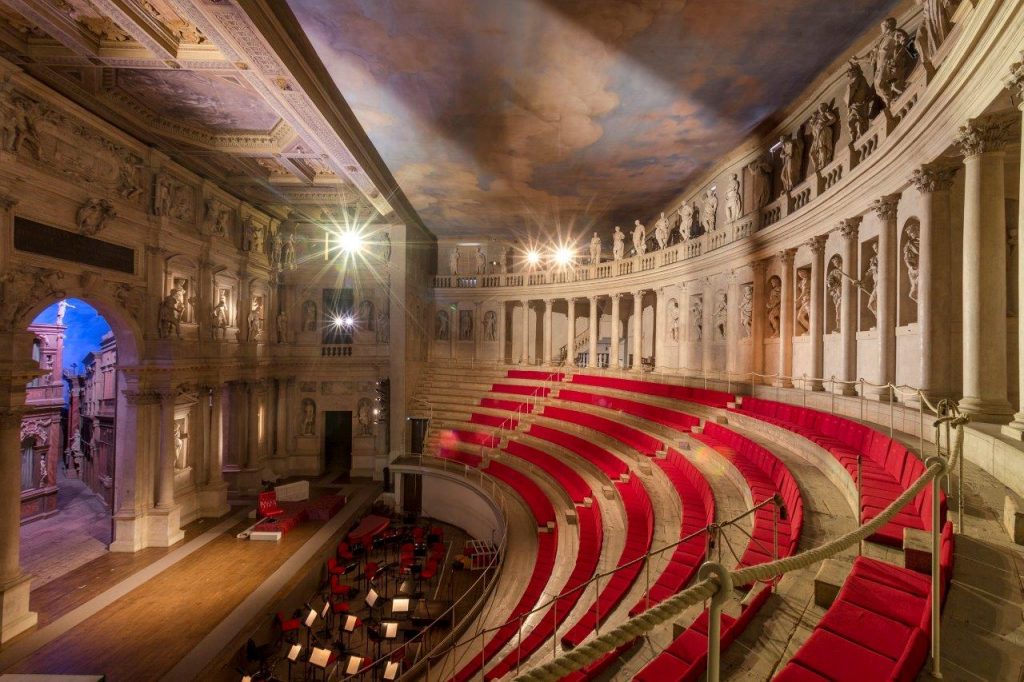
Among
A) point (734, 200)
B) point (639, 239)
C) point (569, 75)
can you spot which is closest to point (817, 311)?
point (734, 200)

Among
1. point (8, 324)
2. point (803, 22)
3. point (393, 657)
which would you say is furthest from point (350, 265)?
point (803, 22)

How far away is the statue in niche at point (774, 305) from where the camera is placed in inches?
571

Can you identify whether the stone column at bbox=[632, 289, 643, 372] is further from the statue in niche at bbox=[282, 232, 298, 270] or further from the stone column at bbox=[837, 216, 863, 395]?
the statue in niche at bbox=[282, 232, 298, 270]

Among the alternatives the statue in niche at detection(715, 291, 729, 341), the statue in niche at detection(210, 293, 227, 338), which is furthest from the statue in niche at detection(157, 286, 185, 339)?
the statue in niche at detection(715, 291, 729, 341)

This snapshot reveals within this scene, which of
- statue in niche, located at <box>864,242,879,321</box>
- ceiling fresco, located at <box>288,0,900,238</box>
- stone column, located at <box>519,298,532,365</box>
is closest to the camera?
ceiling fresco, located at <box>288,0,900,238</box>

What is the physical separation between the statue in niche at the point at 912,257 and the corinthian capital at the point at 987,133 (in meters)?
2.71

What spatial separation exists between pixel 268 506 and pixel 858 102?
65.6 ft

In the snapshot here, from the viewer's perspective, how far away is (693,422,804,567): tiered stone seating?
5180 mm

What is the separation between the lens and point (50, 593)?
1148 centimetres

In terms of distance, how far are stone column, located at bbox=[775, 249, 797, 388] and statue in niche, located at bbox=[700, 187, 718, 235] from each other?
14.0ft

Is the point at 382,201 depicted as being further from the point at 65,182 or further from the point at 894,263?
the point at 894,263

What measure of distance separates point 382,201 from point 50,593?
14713 millimetres

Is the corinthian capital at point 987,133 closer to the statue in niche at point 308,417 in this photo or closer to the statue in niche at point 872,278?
the statue in niche at point 872,278

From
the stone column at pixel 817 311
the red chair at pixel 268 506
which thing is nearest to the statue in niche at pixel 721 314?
the stone column at pixel 817 311
